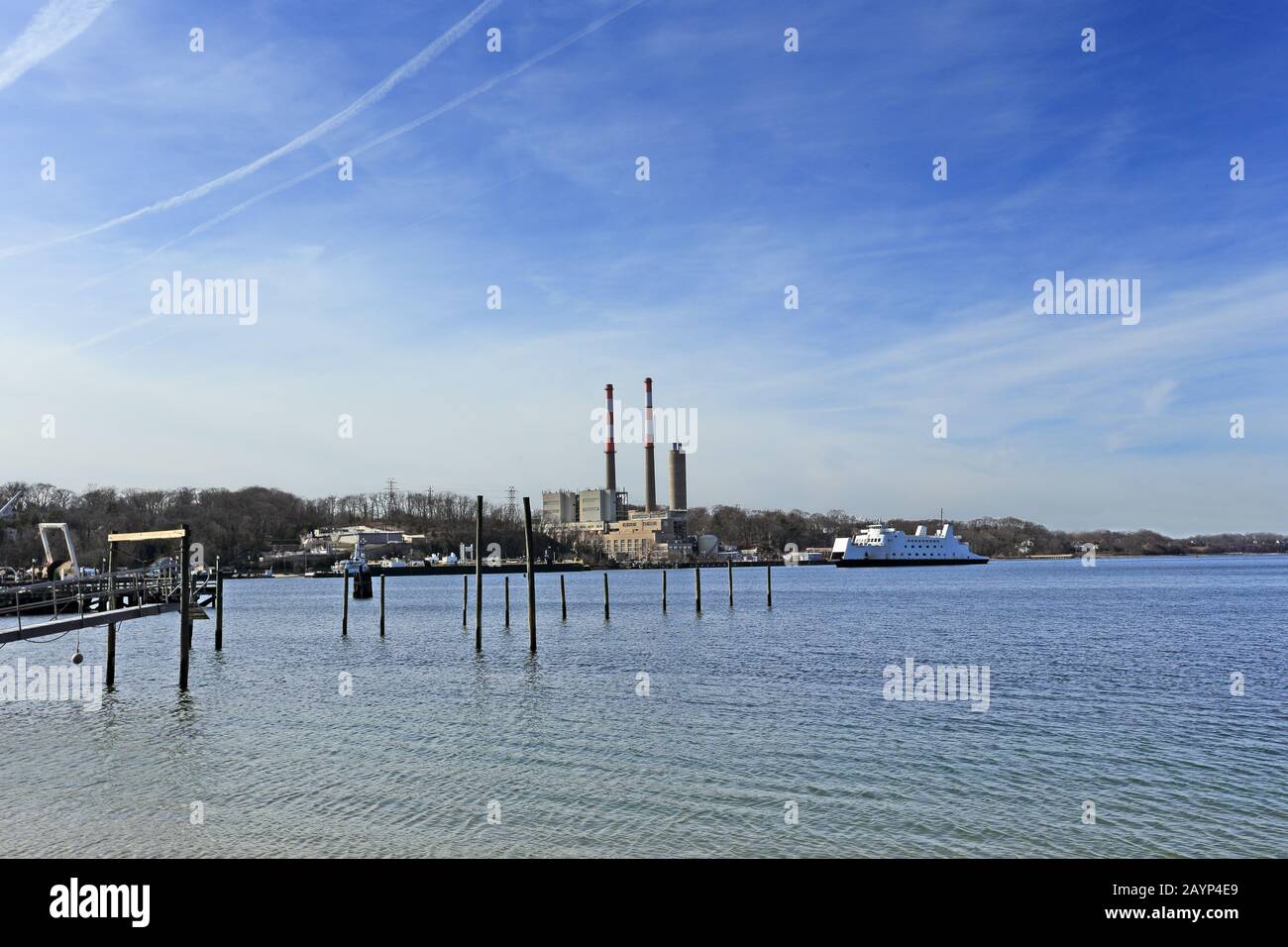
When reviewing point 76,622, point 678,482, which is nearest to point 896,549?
point 678,482

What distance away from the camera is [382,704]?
24.8 meters

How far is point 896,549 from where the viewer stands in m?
168

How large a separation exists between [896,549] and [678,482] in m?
47.3

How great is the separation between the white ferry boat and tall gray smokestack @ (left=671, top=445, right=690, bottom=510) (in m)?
36.3

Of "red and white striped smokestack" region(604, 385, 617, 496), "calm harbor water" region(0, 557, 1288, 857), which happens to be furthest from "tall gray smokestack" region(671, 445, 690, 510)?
"calm harbor water" region(0, 557, 1288, 857)

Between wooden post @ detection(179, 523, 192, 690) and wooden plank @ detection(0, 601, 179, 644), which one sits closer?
wooden plank @ detection(0, 601, 179, 644)

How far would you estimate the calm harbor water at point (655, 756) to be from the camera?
13.1 metres

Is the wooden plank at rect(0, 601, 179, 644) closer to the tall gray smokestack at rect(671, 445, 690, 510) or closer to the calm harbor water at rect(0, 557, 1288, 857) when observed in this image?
the calm harbor water at rect(0, 557, 1288, 857)

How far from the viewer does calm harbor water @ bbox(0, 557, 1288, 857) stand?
13062mm

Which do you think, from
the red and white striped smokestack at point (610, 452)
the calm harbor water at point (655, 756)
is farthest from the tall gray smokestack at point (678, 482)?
the calm harbor water at point (655, 756)

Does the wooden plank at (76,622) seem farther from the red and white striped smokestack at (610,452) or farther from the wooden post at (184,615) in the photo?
the red and white striped smokestack at (610,452)
